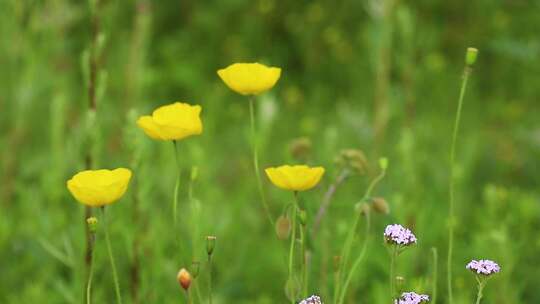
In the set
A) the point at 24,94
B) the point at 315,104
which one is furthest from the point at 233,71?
the point at 315,104

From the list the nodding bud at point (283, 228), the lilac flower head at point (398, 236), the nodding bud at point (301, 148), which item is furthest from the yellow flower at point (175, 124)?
the nodding bud at point (301, 148)

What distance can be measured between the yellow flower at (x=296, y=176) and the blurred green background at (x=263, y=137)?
0.77 ft

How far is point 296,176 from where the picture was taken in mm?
1444

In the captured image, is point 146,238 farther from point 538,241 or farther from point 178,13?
point 178,13

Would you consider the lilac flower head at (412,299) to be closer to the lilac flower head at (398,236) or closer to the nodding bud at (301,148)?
the lilac flower head at (398,236)

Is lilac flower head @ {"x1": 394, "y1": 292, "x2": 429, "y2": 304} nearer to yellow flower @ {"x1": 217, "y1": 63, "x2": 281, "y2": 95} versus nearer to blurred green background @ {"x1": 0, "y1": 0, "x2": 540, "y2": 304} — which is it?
blurred green background @ {"x1": 0, "y1": 0, "x2": 540, "y2": 304}

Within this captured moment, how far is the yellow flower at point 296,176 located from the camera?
144 cm

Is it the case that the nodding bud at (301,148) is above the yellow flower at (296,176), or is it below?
below

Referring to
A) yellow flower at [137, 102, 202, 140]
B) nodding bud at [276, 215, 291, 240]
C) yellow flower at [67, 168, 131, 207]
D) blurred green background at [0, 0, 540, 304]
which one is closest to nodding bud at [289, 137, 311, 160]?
blurred green background at [0, 0, 540, 304]

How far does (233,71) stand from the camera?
159 cm

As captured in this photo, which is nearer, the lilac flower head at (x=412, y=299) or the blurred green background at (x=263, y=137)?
the lilac flower head at (x=412, y=299)

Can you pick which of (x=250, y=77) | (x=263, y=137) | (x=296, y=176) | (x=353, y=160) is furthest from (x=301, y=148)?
(x=296, y=176)

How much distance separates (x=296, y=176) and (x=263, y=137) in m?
1.33

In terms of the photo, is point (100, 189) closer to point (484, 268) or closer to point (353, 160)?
point (484, 268)
